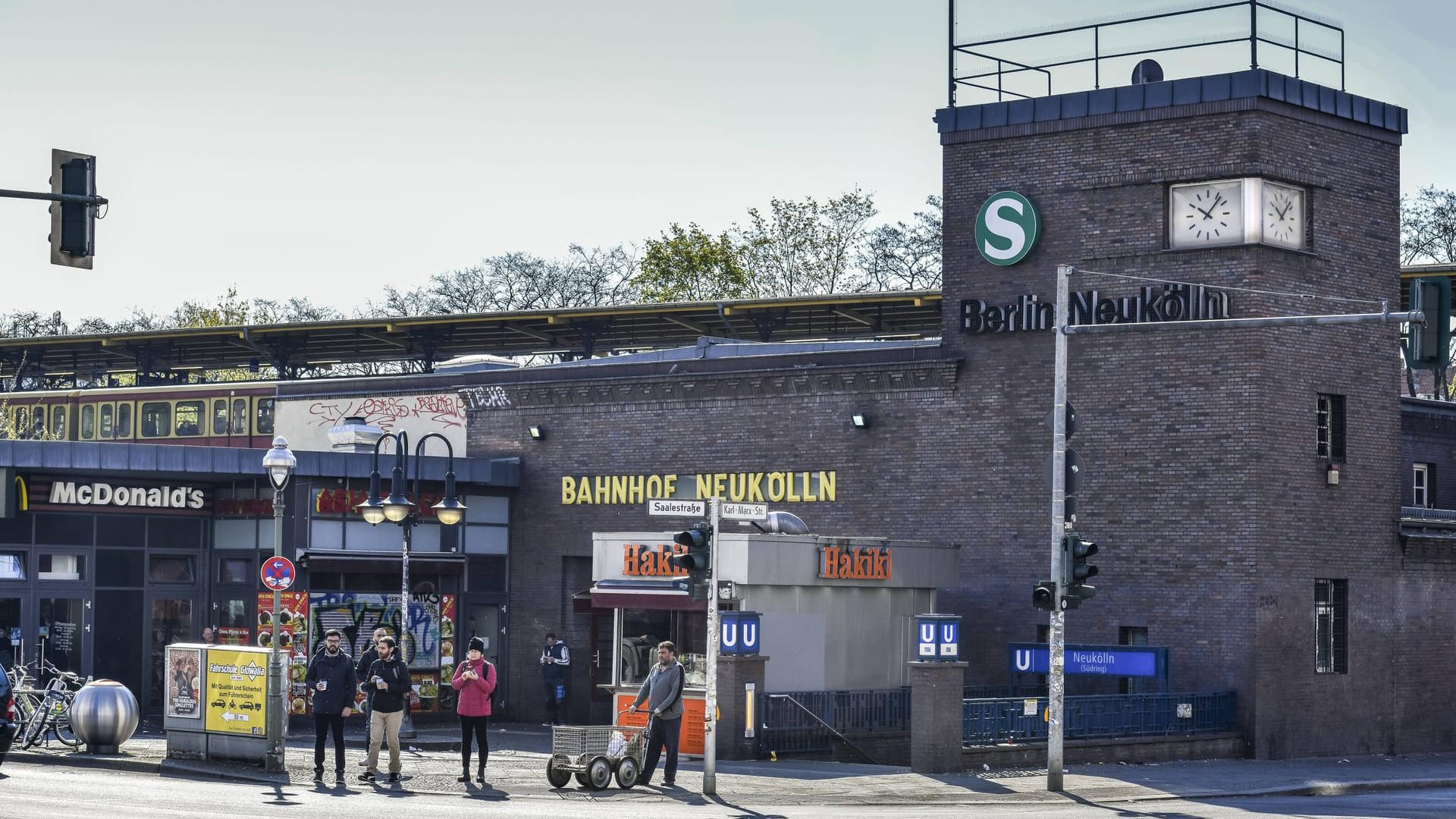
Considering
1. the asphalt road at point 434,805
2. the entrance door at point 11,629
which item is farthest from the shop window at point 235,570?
the asphalt road at point 434,805

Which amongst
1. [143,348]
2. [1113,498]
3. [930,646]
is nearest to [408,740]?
[930,646]

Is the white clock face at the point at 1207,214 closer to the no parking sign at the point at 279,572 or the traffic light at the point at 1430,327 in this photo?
the traffic light at the point at 1430,327

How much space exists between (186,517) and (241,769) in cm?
1308

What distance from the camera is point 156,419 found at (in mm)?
52094

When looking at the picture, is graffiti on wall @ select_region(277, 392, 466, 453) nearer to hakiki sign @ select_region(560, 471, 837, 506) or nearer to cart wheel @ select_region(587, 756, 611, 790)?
hakiki sign @ select_region(560, 471, 837, 506)

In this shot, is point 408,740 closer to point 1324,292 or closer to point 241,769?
point 241,769

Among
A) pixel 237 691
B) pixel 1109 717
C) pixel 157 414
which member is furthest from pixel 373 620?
pixel 157 414

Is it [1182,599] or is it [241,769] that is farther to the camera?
[1182,599]

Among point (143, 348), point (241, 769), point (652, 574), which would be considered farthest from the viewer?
point (143, 348)

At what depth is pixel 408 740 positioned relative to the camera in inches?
1352

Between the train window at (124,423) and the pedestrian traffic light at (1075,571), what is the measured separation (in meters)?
33.3

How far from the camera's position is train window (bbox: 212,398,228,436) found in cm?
4938

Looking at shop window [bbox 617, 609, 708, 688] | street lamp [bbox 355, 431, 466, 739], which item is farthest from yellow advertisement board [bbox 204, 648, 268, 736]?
shop window [bbox 617, 609, 708, 688]

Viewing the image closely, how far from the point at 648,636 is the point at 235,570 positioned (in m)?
10.5
